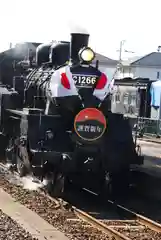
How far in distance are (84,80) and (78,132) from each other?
1.12 metres

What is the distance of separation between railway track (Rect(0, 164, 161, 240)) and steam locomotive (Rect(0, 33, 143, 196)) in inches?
21.2

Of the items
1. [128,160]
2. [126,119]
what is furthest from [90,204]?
[126,119]

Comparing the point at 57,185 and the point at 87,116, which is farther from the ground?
the point at 87,116

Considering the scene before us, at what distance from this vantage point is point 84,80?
9.95 meters

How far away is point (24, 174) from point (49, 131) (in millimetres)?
1979

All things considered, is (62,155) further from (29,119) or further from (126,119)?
(126,119)

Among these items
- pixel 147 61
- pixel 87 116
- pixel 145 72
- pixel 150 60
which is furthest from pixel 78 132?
pixel 150 60

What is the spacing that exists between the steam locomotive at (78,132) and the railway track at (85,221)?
539mm

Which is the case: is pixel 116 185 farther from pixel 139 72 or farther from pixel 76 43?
pixel 139 72

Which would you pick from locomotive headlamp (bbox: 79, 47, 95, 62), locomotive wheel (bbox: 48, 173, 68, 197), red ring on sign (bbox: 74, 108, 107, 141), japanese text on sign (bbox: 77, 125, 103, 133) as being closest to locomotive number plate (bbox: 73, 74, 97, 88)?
locomotive headlamp (bbox: 79, 47, 95, 62)

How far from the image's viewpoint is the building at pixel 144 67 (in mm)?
67250

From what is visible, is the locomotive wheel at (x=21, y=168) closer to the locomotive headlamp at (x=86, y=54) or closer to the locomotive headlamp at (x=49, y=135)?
the locomotive headlamp at (x=49, y=135)

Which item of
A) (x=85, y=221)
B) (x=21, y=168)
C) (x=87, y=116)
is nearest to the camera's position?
(x=85, y=221)

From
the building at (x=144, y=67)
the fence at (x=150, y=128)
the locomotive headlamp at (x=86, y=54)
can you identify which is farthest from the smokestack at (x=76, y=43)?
the building at (x=144, y=67)
